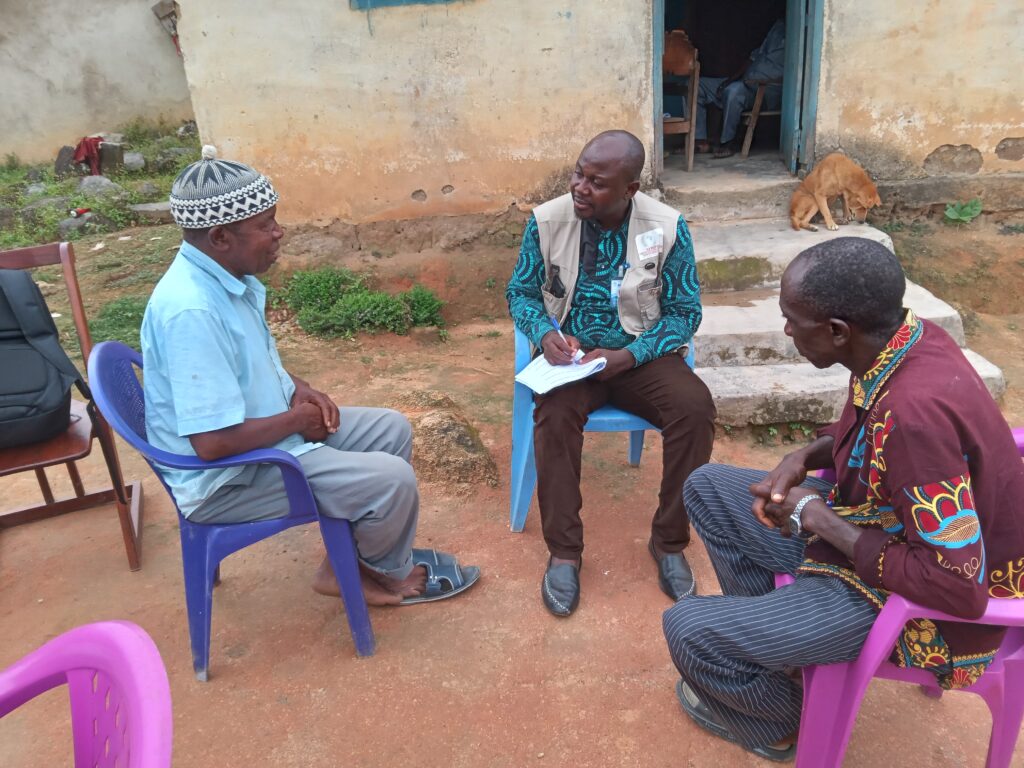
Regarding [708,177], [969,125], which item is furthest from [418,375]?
[969,125]

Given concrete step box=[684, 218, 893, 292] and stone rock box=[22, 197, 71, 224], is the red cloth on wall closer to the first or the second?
stone rock box=[22, 197, 71, 224]

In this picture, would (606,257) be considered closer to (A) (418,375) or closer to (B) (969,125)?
(A) (418,375)

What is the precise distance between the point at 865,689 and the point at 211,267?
1.96 meters

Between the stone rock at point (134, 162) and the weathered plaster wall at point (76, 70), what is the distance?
63.1 inches

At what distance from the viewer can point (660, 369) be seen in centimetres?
270

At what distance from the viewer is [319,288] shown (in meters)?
5.28

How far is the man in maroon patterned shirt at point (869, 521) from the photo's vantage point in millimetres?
1406

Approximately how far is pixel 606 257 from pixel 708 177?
336 cm

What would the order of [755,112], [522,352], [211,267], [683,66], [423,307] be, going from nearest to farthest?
[211,267], [522,352], [423,307], [683,66], [755,112]

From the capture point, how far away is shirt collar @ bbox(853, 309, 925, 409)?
154 centimetres

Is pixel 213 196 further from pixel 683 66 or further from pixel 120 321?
pixel 683 66

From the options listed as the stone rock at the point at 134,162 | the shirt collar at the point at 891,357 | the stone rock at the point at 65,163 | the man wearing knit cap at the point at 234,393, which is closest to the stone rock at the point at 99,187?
the stone rock at the point at 134,162

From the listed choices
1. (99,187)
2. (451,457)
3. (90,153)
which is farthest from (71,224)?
(451,457)

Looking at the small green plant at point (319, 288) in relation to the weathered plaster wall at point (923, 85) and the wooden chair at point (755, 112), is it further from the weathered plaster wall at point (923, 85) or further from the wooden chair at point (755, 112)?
the wooden chair at point (755, 112)
